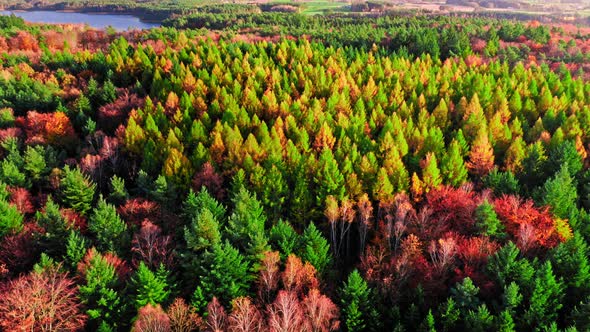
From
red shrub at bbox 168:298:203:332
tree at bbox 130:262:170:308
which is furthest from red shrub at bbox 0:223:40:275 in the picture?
red shrub at bbox 168:298:203:332

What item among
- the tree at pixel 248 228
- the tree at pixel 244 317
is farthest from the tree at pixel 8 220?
the tree at pixel 244 317

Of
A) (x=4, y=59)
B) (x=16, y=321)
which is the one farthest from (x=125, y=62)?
(x=16, y=321)

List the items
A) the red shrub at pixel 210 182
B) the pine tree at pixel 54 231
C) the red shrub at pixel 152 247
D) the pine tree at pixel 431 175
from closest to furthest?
the red shrub at pixel 152 247
the pine tree at pixel 54 231
the pine tree at pixel 431 175
the red shrub at pixel 210 182

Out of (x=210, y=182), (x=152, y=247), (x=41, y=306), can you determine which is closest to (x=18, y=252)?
(x=41, y=306)

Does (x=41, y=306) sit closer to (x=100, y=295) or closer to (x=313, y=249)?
(x=100, y=295)

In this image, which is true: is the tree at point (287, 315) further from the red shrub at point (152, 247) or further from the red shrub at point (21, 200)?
the red shrub at point (21, 200)
